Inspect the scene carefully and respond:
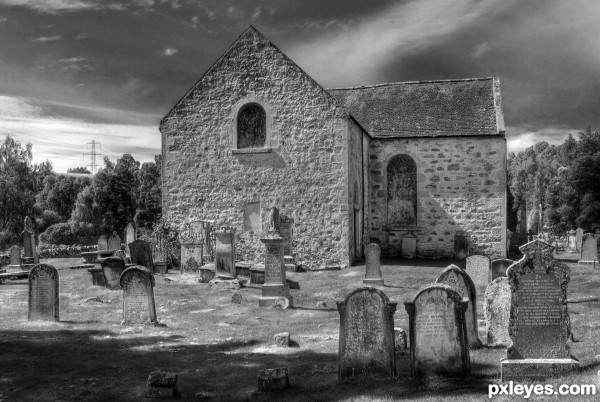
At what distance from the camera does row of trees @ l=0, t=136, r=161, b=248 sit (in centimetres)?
4272

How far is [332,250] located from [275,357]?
13930mm

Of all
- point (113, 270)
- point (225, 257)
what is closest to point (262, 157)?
point (225, 257)

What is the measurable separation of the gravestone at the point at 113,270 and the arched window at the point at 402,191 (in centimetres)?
1363

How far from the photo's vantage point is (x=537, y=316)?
8.11 meters

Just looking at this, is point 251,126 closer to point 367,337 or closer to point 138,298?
point 138,298

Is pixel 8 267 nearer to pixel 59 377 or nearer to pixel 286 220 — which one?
pixel 286 220

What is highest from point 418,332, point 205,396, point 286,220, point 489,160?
point 489,160

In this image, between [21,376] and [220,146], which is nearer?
[21,376]

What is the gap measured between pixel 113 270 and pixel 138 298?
6.82 metres

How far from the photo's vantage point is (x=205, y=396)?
8.24 metres

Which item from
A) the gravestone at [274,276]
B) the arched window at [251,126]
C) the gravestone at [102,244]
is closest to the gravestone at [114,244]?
the gravestone at [102,244]

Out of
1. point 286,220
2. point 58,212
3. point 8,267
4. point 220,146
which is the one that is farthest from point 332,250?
point 58,212

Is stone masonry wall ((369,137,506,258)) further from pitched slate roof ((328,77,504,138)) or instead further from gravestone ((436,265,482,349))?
gravestone ((436,265,482,349))

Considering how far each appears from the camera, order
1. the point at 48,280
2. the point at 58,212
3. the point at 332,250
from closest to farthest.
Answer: the point at 48,280 → the point at 332,250 → the point at 58,212
